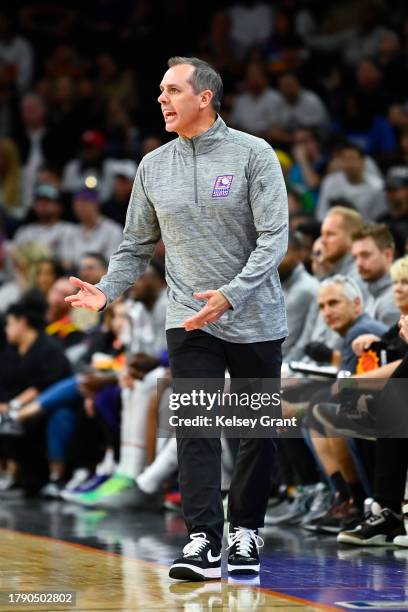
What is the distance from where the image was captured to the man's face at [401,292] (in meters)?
6.22

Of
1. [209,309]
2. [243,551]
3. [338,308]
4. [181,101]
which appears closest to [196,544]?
[243,551]

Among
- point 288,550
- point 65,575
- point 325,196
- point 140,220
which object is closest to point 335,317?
point 288,550

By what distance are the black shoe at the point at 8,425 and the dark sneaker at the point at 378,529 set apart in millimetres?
3913

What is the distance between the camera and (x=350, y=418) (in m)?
6.09

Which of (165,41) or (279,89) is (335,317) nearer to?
(279,89)

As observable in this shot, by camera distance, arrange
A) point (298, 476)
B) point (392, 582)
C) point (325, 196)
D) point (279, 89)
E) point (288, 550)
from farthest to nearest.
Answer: point (279, 89), point (325, 196), point (298, 476), point (288, 550), point (392, 582)

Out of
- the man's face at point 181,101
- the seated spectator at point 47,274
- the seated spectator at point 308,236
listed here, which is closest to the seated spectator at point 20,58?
the seated spectator at point 47,274

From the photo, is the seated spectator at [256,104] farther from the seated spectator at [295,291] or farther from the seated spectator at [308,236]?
the seated spectator at [295,291]

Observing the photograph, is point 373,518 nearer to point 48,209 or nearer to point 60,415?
point 60,415

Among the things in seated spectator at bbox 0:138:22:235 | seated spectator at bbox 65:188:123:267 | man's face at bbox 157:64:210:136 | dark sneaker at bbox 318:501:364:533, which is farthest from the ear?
seated spectator at bbox 0:138:22:235

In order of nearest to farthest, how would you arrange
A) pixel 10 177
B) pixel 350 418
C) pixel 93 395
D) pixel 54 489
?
pixel 350 418 < pixel 93 395 < pixel 54 489 < pixel 10 177

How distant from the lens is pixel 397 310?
22.5ft

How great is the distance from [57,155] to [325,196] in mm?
4406

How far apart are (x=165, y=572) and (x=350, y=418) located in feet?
4.67
